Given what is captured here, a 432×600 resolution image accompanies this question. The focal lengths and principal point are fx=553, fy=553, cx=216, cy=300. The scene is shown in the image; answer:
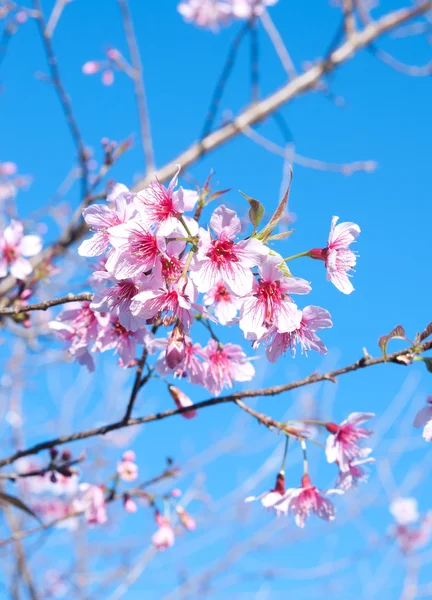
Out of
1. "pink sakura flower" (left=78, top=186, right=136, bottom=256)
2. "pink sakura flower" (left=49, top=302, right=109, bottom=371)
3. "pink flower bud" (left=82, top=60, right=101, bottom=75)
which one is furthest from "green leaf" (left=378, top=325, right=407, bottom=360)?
"pink flower bud" (left=82, top=60, right=101, bottom=75)

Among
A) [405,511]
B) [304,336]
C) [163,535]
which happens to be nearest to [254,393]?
[304,336]

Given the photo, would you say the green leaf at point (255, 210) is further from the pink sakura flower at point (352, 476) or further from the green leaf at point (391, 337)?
the pink sakura flower at point (352, 476)

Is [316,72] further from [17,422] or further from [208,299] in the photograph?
[17,422]

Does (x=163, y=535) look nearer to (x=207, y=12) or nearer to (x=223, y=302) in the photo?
(x=223, y=302)

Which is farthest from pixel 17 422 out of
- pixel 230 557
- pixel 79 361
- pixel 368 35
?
pixel 368 35

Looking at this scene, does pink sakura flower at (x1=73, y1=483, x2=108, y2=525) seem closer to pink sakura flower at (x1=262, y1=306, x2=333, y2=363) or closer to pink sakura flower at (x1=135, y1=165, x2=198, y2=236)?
pink sakura flower at (x1=262, y1=306, x2=333, y2=363)
